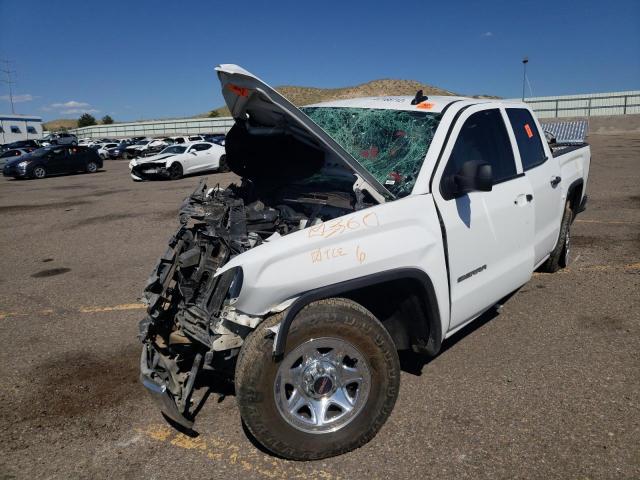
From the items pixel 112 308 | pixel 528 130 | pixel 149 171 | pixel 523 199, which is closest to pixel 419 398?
pixel 523 199

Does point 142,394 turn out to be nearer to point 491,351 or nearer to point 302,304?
point 302,304

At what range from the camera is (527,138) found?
14.7 feet

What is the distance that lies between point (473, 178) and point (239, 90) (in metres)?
1.64

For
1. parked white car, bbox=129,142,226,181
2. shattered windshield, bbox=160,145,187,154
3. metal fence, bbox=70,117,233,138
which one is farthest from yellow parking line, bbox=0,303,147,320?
metal fence, bbox=70,117,233,138

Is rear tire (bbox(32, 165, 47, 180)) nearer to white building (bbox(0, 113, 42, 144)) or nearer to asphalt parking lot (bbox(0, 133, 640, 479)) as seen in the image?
asphalt parking lot (bbox(0, 133, 640, 479))

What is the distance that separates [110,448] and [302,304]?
63.6 inches

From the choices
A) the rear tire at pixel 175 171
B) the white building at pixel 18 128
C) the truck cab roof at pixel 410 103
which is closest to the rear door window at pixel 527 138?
the truck cab roof at pixel 410 103

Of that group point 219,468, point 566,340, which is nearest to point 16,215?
point 219,468

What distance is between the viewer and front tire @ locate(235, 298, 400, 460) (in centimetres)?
260

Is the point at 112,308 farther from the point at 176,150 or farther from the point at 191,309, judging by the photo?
the point at 176,150

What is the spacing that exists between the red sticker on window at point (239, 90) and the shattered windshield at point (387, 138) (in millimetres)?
963

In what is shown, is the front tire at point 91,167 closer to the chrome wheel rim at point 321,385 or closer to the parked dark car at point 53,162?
the parked dark car at point 53,162

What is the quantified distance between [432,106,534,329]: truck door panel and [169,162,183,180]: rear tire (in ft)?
59.7

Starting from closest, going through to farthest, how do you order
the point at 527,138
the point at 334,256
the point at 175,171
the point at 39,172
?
the point at 334,256, the point at 527,138, the point at 175,171, the point at 39,172
